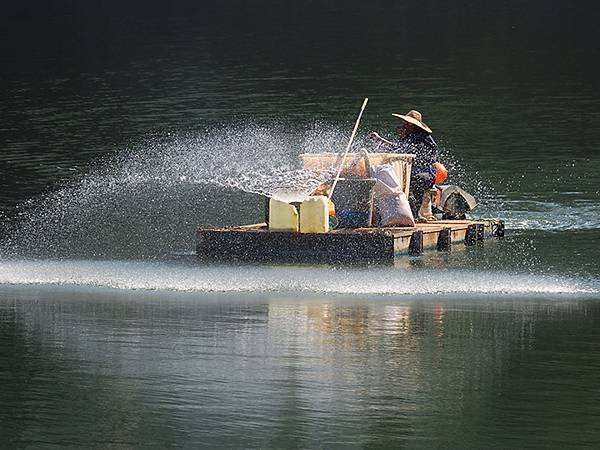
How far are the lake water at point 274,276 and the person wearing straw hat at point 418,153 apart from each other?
1.03m

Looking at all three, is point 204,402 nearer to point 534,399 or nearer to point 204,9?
point 534,399

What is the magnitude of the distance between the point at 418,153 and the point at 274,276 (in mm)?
4318

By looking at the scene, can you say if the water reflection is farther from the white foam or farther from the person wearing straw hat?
the person wearing straw hat

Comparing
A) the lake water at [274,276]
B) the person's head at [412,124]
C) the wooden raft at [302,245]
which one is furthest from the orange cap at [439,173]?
the wooden raft at [302,245]

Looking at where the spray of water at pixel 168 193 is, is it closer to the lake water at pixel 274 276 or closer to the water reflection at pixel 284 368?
the lake water at pixel 274 276

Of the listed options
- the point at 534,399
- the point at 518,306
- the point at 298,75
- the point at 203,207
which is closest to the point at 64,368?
the point at 534,399

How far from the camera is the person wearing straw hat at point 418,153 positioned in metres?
21.9

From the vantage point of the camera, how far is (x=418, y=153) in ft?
72.1

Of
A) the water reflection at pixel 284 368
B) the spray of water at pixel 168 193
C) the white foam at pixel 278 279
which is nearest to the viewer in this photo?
the water reflection at pixel 284 368

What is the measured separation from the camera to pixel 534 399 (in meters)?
11.7

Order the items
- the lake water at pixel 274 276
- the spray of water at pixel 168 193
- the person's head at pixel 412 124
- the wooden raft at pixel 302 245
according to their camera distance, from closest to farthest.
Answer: the lake water at pixel 274 276 → the wooden raft at pixel 302 245 → the spray of water at pixel 168 193 → the person's head at pixel 412 124

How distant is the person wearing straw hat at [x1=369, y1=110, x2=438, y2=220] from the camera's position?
21.9 metres

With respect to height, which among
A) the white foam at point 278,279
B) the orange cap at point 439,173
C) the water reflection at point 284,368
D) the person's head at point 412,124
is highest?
the person's head at point 412,124

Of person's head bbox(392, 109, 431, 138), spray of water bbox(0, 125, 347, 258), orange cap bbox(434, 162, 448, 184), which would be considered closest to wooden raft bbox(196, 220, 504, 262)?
spray of water bbox(0, 125, 347, 258)
